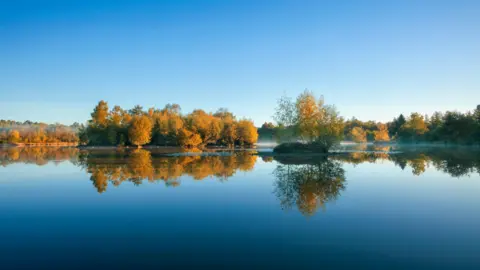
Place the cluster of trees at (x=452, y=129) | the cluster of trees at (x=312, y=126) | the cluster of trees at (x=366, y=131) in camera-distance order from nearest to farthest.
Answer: the cluster of trees at (x=312, y=126) < the cluster of trees at (x=452, y=129) < the cluster of trees at (x=366, y=131)

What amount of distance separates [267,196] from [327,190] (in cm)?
285

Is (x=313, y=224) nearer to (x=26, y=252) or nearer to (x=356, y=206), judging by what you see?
(x=356, y=206)

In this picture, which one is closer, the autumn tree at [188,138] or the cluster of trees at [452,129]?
the cluster of trees at [452,129]

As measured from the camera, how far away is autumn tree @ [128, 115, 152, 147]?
81.0m

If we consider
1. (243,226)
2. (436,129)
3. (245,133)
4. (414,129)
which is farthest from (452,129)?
(243,226)

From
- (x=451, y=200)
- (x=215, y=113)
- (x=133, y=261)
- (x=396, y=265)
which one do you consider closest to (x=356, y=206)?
(x=451, y=200)

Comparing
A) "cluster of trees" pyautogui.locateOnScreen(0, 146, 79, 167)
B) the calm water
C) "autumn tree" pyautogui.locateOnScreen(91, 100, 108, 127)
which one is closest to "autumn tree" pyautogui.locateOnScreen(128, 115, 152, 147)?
"autumn tree" pyautogui.locateOnScreen(91, 100, 108, 127)

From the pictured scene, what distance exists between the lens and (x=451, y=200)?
12.1 metres

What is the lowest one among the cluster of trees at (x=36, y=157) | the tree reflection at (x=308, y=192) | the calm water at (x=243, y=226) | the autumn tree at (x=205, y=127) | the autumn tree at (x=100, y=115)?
the calm water at (x=243, y=226)

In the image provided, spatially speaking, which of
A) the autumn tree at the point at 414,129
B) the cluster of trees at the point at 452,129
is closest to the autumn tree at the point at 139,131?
the cluster of trees at the point at 452,129

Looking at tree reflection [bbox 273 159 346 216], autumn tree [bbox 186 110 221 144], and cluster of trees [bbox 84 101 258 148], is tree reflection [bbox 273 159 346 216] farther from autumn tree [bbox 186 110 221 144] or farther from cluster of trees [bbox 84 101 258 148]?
autumn tree [bbox 186 110 221 144]

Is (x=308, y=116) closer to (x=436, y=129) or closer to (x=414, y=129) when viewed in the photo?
(x=436, y=129)

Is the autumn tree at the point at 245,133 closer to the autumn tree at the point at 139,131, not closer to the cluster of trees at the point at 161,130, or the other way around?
the cluster of trees at the point at 161,130

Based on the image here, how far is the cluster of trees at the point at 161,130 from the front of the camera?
82.1 meters
